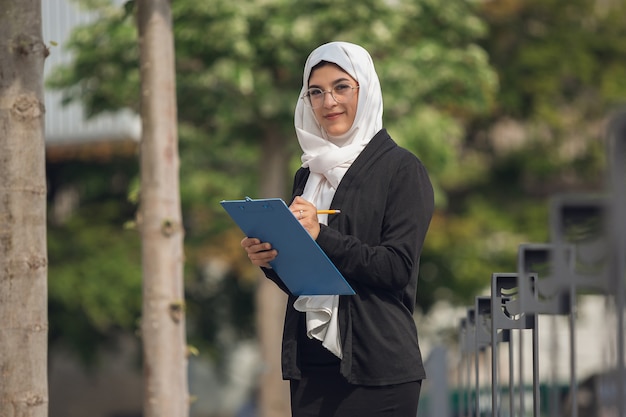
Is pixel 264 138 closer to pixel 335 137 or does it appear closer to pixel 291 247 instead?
pixel 335 137

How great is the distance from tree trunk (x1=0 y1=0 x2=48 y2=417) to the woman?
127 centimetres

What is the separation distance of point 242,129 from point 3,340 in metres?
11.6

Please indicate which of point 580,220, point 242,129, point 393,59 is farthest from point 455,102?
point 580,220

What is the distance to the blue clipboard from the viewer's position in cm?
349

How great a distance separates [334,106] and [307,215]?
40 centimetres

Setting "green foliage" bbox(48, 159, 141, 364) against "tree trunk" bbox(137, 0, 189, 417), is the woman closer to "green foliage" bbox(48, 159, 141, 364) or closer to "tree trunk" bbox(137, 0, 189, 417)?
"tree trunk" bbox(137, 0, 189, 417)

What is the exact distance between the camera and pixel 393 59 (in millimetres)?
14930

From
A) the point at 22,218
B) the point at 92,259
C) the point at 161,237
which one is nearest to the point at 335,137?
the point at 22,218

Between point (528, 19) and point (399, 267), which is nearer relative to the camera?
point (399, 267)

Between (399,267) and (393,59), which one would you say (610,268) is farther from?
(393,59)

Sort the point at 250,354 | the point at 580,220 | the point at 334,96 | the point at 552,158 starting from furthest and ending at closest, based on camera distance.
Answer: the point at 250,354
the point at 552,158
the point at 334,96
the point at 580,220

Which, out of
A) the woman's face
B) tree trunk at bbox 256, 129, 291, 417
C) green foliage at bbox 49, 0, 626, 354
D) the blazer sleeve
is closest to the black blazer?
the blazer sleeve

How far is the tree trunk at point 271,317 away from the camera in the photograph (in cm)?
1620

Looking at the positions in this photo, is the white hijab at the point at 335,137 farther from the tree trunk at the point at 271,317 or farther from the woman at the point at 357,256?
the tree trunk at the point at 271,317
